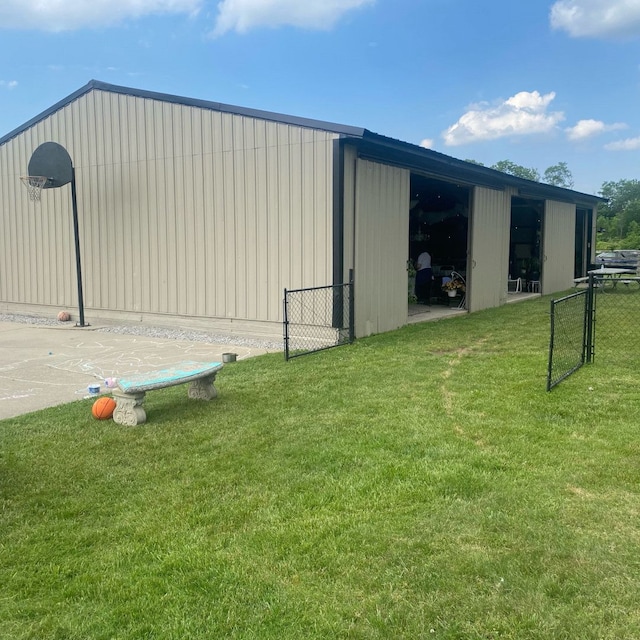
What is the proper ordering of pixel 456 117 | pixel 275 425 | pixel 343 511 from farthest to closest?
pixel 456 117
pixel 275 425
pixel 343 511

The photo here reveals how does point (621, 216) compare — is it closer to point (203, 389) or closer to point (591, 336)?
point (591, 336)

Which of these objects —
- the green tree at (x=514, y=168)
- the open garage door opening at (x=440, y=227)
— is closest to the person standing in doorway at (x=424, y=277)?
the open garage door opening at (x=440, y=227)

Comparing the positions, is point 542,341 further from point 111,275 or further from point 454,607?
point 111,275

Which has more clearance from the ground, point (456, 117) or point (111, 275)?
point (456, 117)

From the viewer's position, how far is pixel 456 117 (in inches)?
1449

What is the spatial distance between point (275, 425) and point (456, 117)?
36011 mm

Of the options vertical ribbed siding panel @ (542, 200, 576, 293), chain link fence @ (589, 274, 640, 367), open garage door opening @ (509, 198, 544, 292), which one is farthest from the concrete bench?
open garage door opening @ (509, 198, 544, 292)

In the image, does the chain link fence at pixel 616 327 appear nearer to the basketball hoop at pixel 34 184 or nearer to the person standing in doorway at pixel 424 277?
the person standing in doorway at pixel 424 277

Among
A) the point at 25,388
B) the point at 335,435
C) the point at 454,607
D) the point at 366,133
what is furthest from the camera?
the point at 366,133

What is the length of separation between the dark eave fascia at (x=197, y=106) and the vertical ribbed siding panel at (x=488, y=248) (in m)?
5.15

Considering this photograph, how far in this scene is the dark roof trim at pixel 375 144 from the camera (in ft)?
26.6

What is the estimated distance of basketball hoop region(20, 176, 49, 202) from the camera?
414 inches

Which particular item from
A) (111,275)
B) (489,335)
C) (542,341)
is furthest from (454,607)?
(111,275)

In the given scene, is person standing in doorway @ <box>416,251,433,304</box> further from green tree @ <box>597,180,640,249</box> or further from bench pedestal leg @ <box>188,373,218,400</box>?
green tree @ <box>597,180,640,249</box>
